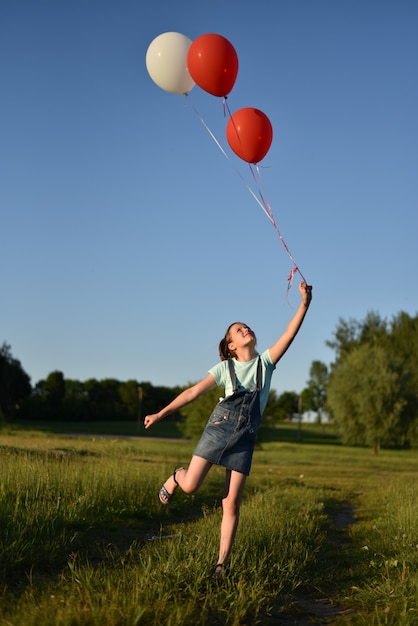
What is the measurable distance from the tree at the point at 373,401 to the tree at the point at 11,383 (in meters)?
31.4

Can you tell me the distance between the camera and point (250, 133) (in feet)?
24.7

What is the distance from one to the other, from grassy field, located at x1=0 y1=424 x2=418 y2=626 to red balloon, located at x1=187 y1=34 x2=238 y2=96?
4.82 meters

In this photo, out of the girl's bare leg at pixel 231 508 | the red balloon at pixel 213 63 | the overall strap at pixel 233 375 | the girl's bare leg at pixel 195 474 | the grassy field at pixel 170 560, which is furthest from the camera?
the red balloon at pixel 213 63

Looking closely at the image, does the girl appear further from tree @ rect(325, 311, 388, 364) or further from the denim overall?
tree @ rect(325, 311, 388, 364)

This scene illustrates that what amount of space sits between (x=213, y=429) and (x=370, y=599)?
167 cm

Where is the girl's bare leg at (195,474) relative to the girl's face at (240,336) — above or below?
below

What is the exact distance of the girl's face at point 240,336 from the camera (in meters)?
5.41

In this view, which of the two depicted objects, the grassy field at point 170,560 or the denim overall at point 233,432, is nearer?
the grassy field at point 170,560

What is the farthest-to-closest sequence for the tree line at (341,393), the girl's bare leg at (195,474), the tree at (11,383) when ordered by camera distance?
the tree at (11,383)
the tree line at (341,393)
the girl's bare leg at (195,474)

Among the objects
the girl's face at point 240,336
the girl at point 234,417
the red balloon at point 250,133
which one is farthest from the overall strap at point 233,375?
the red balloon at point 250,133

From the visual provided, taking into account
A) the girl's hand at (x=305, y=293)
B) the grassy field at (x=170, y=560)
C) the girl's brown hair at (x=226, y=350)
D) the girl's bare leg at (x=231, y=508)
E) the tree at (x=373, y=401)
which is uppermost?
the tree at (x=373, y=401)

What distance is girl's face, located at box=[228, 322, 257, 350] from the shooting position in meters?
5.41

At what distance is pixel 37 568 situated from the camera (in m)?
5.25

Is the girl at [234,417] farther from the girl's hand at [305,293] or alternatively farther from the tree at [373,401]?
the tree at [373,401]
